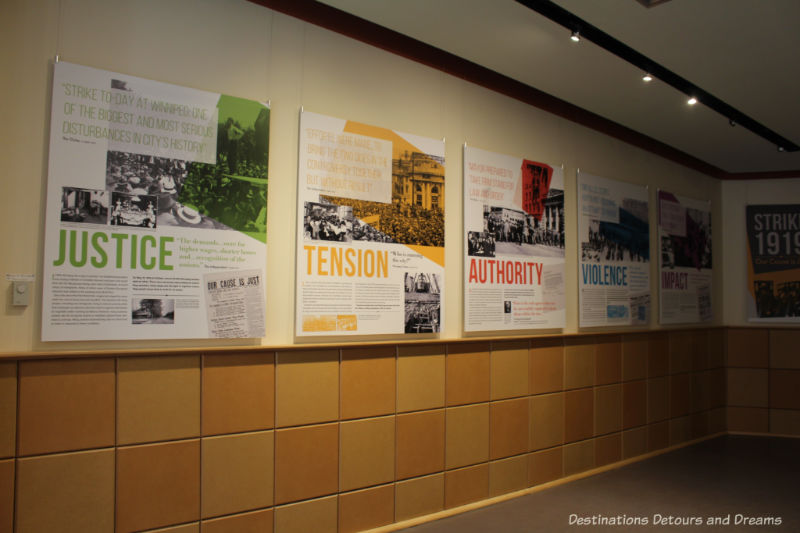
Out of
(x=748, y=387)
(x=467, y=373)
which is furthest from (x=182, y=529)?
(x=748, y=387)

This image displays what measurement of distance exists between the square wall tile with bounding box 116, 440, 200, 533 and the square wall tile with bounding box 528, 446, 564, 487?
258 centimetres

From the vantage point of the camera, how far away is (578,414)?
4.68 metres

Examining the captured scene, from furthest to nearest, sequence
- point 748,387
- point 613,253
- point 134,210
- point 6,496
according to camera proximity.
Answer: point 748,387
point 613,253
point 134,210
point 6,496

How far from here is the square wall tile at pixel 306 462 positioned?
9.91 ft

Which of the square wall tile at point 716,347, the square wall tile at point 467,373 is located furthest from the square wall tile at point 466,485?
the square wall tile at point 716,347

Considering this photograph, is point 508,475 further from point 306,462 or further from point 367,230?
point 367,230

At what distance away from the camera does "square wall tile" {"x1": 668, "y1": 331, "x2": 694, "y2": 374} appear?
576 centimetres

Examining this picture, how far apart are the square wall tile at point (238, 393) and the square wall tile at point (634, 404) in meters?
3.57

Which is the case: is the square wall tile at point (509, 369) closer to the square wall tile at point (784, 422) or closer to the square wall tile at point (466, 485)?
the square wall tile at point (466, 485)

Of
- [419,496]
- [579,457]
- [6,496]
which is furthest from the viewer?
[579,457]

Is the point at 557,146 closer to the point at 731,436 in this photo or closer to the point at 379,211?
the point at 379,211

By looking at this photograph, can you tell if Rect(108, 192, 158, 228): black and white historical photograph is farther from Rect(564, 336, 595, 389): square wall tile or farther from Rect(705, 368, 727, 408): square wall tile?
Rect(705, 368, 727, 408): square wall tile

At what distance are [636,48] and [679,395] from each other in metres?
3.80

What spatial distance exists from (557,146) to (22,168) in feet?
12.8
